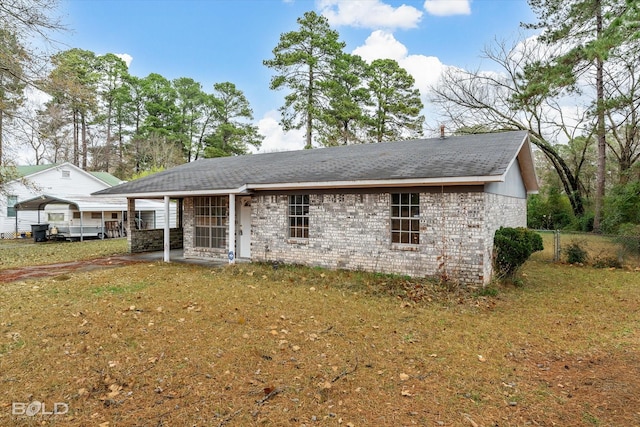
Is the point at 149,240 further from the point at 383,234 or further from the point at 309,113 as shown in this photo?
the point at 309,113

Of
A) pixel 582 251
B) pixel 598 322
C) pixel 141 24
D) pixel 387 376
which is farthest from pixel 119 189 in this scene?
pixel 582 251

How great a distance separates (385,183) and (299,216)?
10.3 feet

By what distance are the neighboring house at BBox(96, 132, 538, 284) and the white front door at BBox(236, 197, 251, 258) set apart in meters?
0.03

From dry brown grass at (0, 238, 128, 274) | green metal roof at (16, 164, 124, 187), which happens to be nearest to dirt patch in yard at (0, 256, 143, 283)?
dry brown grass at (0, 238, 128, 274)

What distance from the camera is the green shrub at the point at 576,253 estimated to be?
12039 mm

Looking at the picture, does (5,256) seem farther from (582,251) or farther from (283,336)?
(582,251)

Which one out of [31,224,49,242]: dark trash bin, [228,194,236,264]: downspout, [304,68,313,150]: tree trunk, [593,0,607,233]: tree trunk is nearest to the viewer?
[228,194,236,264]: downspout

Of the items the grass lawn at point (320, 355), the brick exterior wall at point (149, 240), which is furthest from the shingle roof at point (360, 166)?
the grass lawn at point (320, 355)

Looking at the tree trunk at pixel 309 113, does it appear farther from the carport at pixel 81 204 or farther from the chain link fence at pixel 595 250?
the chain link fence at pixel 595 250

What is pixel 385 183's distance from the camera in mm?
8820

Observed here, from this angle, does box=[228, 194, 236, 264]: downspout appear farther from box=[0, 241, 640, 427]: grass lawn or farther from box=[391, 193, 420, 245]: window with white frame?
box=[391, 193, 420, 245]: window with white frame

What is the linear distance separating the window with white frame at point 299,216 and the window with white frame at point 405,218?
2.67 m

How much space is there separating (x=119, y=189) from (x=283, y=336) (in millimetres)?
10780

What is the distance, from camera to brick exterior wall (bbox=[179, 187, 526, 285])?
8.36 meters
